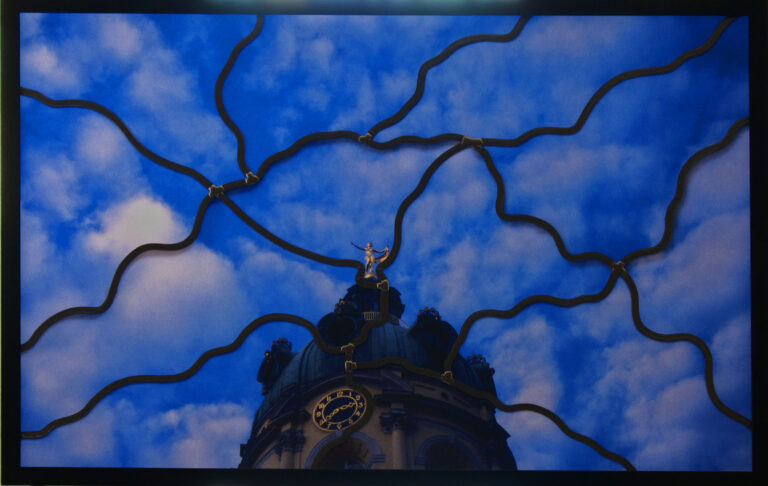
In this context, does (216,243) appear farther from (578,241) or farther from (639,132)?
(639,132)

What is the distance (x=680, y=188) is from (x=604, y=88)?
0.53 metres

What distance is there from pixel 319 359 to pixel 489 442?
33.8 inches

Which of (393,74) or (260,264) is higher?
(393,74)

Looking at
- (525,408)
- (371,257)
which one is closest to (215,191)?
(371,257)

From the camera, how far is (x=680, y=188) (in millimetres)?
4551

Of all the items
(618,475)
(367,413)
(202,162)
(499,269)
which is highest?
(202,162)

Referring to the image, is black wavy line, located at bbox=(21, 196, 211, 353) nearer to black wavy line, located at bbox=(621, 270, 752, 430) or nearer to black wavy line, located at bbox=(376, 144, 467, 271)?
black wavy line, located at bbox=(376, 144, 467, 271)

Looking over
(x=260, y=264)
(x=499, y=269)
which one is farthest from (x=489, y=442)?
(x=260, y=264)

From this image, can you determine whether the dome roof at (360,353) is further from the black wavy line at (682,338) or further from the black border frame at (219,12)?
the black wavy line at (682,338)

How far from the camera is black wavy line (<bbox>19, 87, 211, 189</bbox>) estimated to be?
456cm

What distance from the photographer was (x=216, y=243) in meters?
4.61

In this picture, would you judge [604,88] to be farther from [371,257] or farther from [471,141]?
[371,257]

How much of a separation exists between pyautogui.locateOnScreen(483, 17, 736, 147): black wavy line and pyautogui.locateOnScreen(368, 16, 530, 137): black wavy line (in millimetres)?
351

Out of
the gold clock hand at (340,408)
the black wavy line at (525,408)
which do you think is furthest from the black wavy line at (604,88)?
the gold clock hand at (340,408)
